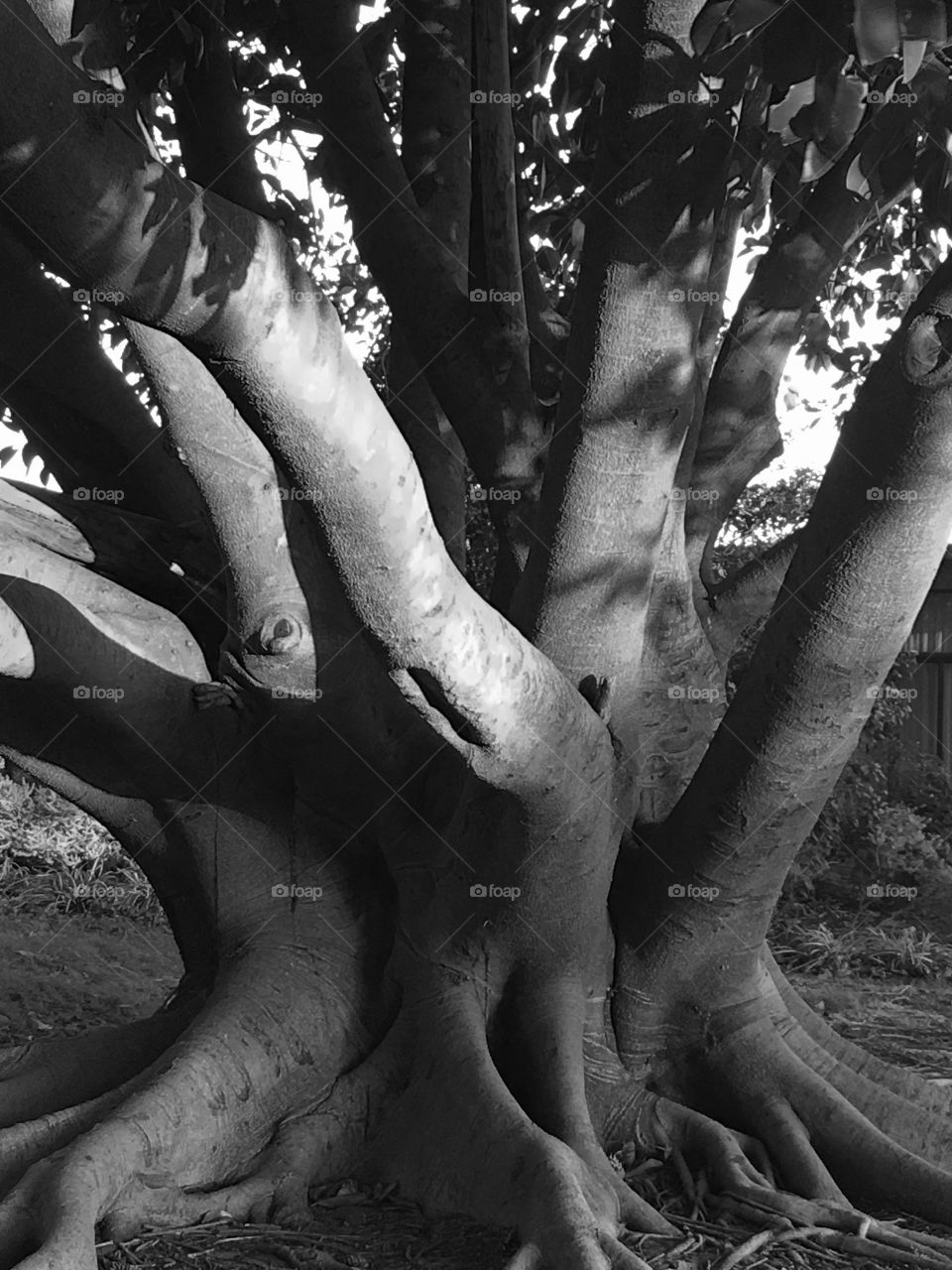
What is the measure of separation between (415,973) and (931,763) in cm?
694

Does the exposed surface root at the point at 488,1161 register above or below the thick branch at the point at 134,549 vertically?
below

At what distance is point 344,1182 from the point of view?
3807 millimetres

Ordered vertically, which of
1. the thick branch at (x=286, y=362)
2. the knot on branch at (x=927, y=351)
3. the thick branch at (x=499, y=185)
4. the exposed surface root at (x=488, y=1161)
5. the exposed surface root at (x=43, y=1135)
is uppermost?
the thick branch at (x=499, y=185)

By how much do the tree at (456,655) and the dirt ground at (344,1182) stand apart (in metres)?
0.11

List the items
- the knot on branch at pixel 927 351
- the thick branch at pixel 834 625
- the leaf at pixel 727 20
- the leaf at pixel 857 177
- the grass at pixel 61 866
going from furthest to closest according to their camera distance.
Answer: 1. the grass at pixel 61 866
2. the thick branch at pixel 834 625
3. the knot on branch at pixel 927 351
4. the leaf at pixel 857 177
5. the leaf at pixel 727 20

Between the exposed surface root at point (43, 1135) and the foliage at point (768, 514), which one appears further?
the foliage at point (768, 514)

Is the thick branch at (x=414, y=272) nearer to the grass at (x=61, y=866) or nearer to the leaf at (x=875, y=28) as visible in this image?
the leaf at (x=875, y=28)

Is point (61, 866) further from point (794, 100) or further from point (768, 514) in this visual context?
point (794, 100)

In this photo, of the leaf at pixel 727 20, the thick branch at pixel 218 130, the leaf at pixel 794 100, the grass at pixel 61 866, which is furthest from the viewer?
the grass at pixel 61 866

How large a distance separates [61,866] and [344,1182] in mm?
5738

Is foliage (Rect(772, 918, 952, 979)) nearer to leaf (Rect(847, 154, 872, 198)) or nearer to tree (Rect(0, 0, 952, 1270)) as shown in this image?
→ tree (Rect(0, 0, 952, 1270))

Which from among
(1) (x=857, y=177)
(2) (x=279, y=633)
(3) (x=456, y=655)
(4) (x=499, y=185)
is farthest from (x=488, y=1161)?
(4) (x=499, y=185)

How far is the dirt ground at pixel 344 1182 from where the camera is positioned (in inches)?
129

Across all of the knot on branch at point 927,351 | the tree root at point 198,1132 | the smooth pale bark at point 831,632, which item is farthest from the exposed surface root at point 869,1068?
the knot on branch at point 927,351
